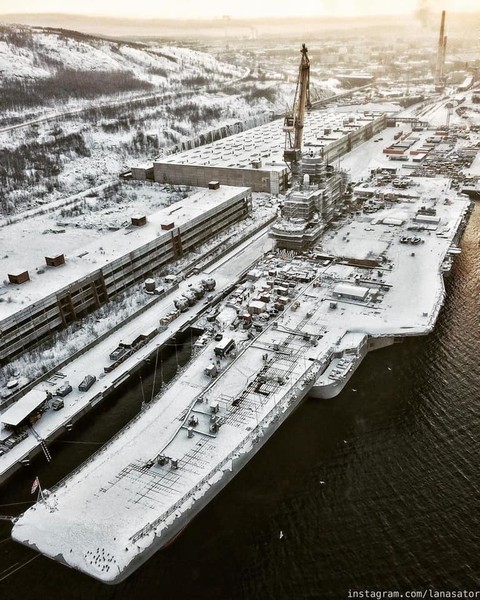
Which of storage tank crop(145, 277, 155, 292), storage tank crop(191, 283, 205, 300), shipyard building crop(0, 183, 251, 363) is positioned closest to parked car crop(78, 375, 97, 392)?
shipyard building crop(0, 183, 251, 363)

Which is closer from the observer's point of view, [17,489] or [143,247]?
[17,489]

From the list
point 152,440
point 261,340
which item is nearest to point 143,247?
point 261,340

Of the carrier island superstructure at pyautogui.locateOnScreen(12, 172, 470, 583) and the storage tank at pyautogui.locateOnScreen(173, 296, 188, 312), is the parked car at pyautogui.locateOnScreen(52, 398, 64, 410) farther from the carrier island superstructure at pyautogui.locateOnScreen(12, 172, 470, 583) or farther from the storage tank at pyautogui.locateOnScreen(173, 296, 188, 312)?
the storage tank at pyautogui.locateOnScreen(173, 296, 188, 312)

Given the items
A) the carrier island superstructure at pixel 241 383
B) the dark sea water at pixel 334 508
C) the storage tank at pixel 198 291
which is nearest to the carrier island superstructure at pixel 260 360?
the carrier island superstructure at pixel 241 383

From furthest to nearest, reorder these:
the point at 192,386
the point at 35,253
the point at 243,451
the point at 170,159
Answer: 1. the point at 170,159
2. the point at 35,253
3. the point at 192,386
4. the point at 243,451

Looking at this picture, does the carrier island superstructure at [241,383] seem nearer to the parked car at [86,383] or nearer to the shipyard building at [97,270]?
the parked car at [86,383]

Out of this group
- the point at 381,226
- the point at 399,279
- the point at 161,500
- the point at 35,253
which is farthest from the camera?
the point at 381,226

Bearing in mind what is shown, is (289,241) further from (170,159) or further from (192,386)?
(170,159)
